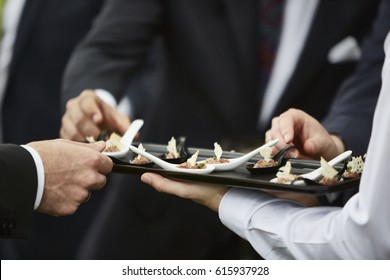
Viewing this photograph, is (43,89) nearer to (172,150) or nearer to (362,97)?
(362,97)

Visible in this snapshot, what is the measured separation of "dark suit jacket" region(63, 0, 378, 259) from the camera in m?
1.85

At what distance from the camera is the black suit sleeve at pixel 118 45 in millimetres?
1866

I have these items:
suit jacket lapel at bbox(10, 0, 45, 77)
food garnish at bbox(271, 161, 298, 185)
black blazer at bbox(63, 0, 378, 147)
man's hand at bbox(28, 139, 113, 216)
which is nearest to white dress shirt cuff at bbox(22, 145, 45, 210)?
man's hand at bbox(28, 139, 113, 216)

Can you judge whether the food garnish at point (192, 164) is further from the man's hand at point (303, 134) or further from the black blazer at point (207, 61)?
the black blazer at point (207, 61)

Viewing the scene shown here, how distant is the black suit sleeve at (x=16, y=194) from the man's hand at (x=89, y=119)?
31 cm

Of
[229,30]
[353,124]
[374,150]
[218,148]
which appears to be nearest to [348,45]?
[229,30]

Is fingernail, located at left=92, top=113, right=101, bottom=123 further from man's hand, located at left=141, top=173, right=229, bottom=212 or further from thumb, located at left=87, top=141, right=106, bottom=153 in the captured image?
man's hand, located at left=141, top=173, right=229, bottom=212

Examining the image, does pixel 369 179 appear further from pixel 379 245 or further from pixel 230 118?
pixel 230 118

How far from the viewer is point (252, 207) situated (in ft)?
4.16

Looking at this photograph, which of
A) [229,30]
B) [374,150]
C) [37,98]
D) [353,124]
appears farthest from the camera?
[37,98]

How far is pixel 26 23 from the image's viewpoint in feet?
8.28

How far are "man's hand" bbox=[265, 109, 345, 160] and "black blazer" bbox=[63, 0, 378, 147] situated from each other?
0.40 m
